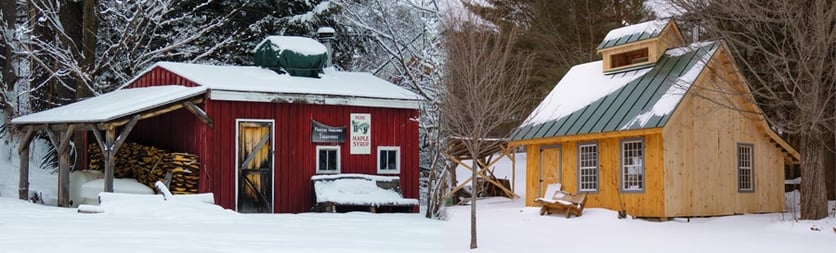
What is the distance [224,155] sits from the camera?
60.8ft

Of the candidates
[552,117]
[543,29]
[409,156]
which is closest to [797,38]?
[552,117]

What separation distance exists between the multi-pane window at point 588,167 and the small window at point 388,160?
13.3 ft

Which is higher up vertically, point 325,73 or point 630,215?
point 325,73

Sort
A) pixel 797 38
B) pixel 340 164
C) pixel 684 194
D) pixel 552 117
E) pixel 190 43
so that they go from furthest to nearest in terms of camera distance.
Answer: pixel 190 43 → pixel 552 117 → pixel 340 164 → pixel 684 194 → pixel 797 38

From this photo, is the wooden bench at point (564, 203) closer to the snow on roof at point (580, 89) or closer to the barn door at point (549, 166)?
the barn door at point (549, 166)

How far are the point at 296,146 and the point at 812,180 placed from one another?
1047cm

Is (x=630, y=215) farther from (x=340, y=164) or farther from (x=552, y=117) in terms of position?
(x=340, y=164)

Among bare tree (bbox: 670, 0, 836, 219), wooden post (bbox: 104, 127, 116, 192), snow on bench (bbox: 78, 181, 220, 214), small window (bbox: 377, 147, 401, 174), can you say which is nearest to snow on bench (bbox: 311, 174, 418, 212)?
small window (bbox: 377, 147, 401, 174)

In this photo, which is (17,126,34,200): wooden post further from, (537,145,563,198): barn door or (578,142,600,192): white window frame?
(578,142,600,192): white window frame

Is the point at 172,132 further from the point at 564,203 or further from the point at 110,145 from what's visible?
the point at 564,203

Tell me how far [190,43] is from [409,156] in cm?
960

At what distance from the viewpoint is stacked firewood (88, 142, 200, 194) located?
18.2 meters

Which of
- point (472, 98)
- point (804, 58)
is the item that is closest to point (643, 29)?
point (804, 58)

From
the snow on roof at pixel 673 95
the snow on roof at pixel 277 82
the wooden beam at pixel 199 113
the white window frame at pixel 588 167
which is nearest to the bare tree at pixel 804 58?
the snow on roof at pixel 673 95
